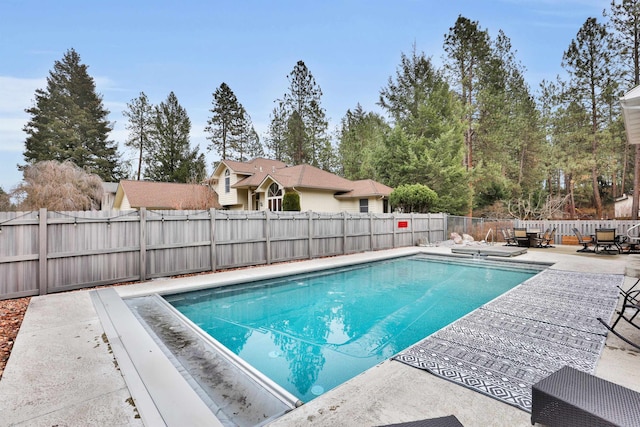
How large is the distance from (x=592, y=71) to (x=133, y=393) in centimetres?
3015

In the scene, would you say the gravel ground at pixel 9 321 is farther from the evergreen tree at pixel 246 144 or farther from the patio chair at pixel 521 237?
the evergreen tree at pixel 246 144

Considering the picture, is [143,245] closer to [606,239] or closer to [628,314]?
[628,314]

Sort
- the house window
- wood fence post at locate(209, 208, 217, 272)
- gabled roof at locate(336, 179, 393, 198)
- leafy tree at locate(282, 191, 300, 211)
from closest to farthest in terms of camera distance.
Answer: wood fence post at locate(209, 208, 217, 272), leafy tree at locate(282, 191, 300, 211), the house window, gabled roof at locate(336, 179, 393, 198)

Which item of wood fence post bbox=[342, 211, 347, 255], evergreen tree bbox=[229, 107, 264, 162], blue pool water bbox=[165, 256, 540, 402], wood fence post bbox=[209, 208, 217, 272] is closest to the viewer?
blue pool water bbox=[165, 256, 540, 402]

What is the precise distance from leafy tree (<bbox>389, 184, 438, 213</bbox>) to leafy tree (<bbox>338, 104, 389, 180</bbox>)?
1137cm

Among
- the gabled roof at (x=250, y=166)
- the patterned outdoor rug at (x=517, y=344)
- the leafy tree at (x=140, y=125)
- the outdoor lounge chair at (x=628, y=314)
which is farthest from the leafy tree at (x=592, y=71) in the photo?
the leafy tree at (x=140, y=125)

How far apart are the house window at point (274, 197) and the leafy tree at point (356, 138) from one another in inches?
489

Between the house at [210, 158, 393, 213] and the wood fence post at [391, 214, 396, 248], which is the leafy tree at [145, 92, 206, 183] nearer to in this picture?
the house at [210, 158, 393, 213]

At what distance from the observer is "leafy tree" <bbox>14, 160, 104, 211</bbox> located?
607 inches

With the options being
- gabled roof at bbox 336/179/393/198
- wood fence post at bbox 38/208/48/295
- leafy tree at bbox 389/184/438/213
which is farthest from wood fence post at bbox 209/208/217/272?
gabled roof at bbox 336/179/393/198

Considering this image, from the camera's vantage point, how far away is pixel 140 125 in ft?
109

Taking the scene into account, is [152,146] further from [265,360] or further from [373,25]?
[265,360]

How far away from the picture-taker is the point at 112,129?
109ft

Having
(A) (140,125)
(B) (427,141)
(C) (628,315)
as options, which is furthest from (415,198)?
(A) (140,125)
